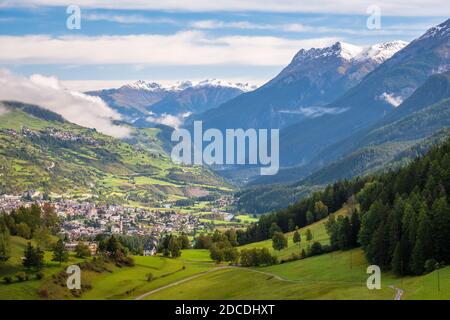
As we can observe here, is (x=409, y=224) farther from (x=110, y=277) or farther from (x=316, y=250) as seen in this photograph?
(x=110, y=277)

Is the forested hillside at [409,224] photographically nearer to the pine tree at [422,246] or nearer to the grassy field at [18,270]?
the pine tree at [422,246]

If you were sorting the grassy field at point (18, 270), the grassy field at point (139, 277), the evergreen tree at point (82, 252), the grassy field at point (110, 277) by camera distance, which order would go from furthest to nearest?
the evergreen tree at point (82, 252), the grassy field at point (139, 277), the grassy field at point (110, 277), the grassy field at point (18, 270)

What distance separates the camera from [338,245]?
150m

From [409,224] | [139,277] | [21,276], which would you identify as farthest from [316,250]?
[21,276]

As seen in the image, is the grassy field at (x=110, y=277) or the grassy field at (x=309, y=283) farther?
the grassy field at (x=110, y=277)

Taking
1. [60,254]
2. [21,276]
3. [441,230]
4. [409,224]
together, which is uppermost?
[409,224]

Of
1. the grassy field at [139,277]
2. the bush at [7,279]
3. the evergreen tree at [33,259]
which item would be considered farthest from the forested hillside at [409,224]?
the bush at [7,279]

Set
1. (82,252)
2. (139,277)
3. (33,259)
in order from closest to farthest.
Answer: (33,259), (139,277), (82,252)

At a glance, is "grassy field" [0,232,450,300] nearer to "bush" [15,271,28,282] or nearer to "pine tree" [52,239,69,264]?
"pine tree" [52,239,69,264]

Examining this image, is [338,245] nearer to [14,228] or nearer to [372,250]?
[372,250]
